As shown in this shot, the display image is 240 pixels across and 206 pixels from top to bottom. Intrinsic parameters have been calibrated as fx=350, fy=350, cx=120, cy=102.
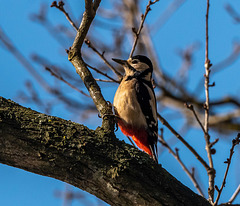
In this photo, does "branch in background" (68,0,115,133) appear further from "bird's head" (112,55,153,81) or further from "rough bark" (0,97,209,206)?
"bird's head" (112,55,153,81)

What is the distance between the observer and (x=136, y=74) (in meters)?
4.54

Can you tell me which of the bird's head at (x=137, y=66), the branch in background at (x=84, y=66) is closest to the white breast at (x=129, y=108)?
the bird's head at (x=137, y=66)

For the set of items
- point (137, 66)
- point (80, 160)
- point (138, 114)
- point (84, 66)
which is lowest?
point (80, 160)

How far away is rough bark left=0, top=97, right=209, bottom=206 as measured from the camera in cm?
227

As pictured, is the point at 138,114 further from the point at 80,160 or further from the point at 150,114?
the point at 80,160

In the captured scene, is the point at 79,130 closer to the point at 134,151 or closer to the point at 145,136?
the point at 134,151

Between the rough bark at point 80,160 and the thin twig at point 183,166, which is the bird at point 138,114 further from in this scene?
the rough bark at point 80,160

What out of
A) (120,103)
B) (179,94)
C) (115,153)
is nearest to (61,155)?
(115,153)

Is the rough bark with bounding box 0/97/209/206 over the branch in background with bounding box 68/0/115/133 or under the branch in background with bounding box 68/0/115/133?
under

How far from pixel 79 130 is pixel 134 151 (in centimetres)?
43

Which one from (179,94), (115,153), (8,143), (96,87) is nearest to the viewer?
(8,143)

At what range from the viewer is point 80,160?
2.32 m

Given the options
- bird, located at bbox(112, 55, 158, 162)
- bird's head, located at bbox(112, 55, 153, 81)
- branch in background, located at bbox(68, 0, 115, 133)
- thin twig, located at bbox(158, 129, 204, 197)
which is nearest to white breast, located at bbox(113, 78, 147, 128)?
bird, located at bbox(112, 55, 158, 162)

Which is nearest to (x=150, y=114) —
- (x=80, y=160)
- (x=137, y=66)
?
(x=137, y=66)
